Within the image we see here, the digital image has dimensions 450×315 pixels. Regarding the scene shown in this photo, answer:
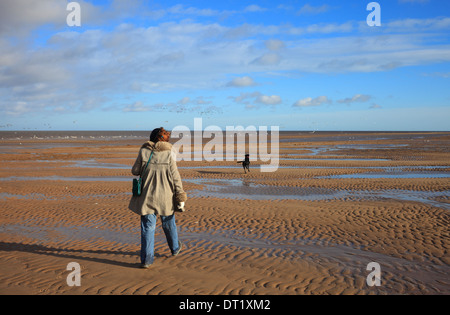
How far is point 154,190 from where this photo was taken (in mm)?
5688

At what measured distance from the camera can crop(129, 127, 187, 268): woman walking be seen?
5.66m

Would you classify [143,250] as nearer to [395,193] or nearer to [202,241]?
[202,241]

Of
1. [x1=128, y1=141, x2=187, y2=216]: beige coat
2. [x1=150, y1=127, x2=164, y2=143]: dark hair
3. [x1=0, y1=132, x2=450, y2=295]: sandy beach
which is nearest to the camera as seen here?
[x1=0, y1=132, x2=450, y2=295]: sandy beach

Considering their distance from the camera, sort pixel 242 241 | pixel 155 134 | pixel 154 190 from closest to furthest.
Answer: pixel 154 190 < pixel 155 134 < pixel 242 241

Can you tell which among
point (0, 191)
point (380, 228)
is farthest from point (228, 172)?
point (380, 228)

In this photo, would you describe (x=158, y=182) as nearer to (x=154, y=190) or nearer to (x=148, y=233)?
(x=154, y=190)

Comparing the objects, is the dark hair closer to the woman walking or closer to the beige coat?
the woman walking

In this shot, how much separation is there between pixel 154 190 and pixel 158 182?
0.14 meters

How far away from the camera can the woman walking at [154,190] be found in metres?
5.66

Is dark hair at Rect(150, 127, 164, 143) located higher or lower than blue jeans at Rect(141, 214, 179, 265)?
higher

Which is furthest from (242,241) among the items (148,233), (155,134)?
(155,134)

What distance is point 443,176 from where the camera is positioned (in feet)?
61.6

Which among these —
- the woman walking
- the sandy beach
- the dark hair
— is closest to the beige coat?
the woman walking
